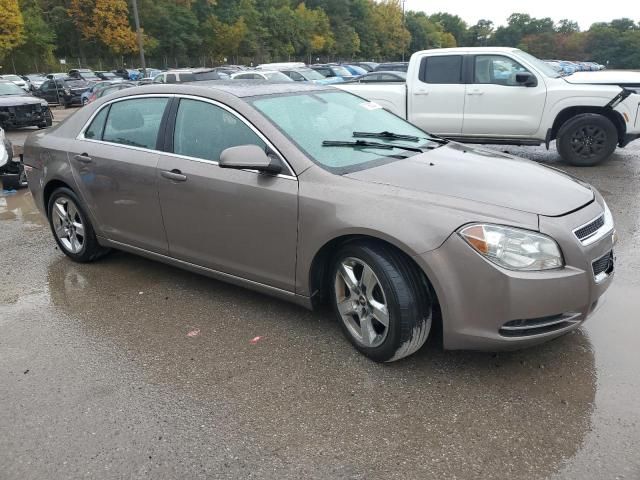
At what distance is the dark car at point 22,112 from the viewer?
1538 centimetres

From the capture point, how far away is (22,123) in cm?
1566

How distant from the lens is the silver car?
2801 millimetres

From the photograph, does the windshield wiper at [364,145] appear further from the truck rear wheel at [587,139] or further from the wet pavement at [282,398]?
the truck rear wheel at [587,139]

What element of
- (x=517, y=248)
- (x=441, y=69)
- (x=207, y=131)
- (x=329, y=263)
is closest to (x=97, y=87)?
(x=441, y=69)

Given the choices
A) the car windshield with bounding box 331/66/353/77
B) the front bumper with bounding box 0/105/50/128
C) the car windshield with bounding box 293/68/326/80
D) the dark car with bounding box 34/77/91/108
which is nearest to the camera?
the front bumper with bounding box 0/105/50/128

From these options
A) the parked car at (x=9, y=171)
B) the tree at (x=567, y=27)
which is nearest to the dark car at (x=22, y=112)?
the parked car at (x=9, y=171)

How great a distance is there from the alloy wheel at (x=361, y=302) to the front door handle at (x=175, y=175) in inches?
53.9

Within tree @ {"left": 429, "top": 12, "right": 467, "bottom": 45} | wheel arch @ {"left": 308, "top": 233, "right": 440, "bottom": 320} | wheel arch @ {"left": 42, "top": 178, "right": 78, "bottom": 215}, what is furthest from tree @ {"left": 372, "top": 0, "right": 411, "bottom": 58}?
wheel arch @ {"left": 308, "top": 233, "right": 440, "bottom": 320}

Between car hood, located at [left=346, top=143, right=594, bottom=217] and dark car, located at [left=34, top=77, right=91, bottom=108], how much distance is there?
90.6ft

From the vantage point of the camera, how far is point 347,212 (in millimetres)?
3115

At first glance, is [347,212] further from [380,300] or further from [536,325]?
[536,325]

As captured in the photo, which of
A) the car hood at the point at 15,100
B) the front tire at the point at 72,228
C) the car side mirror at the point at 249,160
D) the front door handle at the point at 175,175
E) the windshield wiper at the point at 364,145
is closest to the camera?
the car side mirror at the point at 249,160

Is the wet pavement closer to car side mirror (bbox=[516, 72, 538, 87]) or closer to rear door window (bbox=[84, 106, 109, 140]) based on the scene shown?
rear door window (bbox=[84, 106, 109, 140])

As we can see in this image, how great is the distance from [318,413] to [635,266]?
10.7 ft
